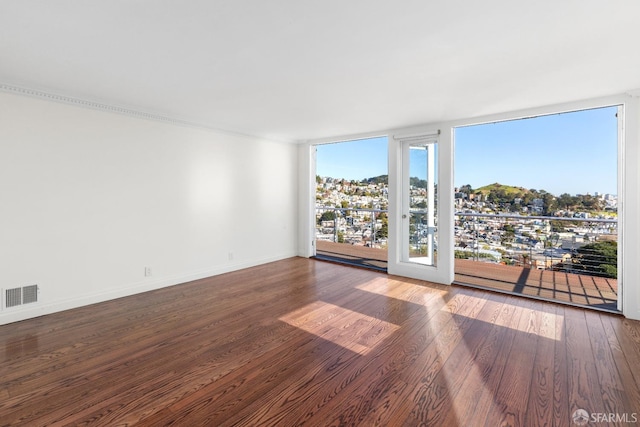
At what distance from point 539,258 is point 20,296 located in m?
6.34

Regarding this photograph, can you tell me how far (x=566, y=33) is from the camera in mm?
1875

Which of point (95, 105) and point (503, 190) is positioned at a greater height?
point (95, 105)

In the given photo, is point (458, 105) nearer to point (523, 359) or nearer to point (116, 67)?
point (523, 359)

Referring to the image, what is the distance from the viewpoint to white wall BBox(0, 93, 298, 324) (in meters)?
2.89

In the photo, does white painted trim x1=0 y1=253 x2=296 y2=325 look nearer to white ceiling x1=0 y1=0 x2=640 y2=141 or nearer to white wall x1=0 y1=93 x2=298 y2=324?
white wall x1=0 y1=93 x2=298 y2=324

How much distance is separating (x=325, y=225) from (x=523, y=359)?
16.1 ft

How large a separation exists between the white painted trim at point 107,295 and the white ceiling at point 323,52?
2.18 metres

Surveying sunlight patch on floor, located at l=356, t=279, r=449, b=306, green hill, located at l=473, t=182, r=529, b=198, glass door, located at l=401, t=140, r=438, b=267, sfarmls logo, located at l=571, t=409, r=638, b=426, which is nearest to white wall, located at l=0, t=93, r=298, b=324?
sunlight patch on floor, located at l=356, t=279, r=449, b=306

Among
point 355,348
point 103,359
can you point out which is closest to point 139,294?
point 103,359

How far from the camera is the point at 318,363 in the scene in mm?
2174

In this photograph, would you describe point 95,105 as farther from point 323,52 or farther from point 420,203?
point 420,203

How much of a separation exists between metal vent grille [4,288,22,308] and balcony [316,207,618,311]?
4298 millimetres

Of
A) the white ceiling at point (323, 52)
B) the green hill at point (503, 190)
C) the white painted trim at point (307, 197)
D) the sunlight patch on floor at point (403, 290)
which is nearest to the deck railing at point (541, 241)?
the green hill at point (503, 190)

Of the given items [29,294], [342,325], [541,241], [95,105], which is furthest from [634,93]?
[29,294]
